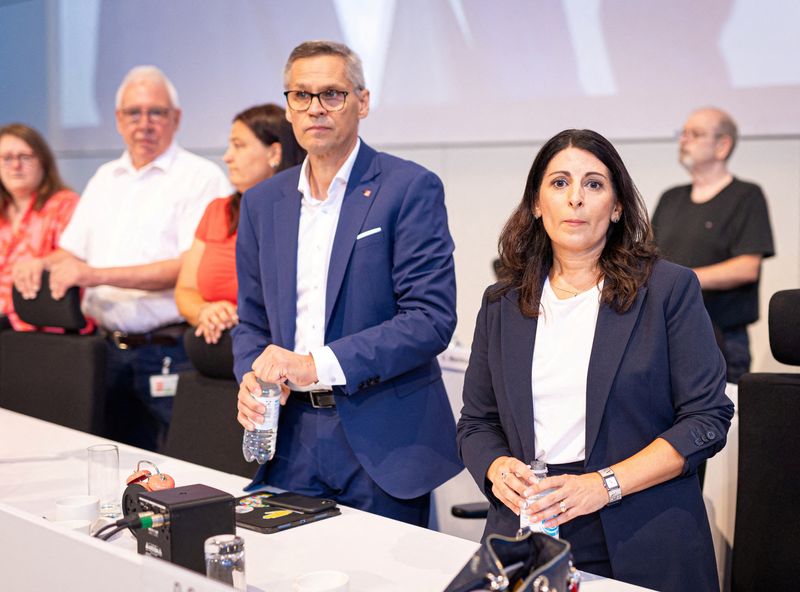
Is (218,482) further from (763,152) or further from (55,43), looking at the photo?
(55,43)

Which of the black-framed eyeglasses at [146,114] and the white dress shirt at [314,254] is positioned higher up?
the black-framed eyeglasses at [146,114]

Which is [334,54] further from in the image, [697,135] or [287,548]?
[697,135]

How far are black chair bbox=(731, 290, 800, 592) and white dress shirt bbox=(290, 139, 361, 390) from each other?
981mm

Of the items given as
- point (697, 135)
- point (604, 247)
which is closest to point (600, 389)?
point (604, 247)

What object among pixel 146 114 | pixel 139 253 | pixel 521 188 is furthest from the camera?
pixel 521 188

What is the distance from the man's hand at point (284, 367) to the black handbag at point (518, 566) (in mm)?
883

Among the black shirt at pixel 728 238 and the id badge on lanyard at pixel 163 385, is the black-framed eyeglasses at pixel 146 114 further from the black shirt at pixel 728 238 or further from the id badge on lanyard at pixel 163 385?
the black shirt at pixel 728 238

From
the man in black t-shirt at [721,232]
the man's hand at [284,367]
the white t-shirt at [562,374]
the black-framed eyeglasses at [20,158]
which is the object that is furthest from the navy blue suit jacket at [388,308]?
the black-framed eyeglasses at [20,158]

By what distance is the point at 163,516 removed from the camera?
167 cm

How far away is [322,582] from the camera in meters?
1.67

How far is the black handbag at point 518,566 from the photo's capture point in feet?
4.39

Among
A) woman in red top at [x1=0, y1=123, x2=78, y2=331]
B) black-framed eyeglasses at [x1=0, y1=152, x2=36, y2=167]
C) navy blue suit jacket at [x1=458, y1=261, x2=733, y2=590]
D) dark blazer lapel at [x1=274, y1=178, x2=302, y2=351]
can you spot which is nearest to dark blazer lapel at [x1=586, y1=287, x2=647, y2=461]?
navy blue suit jacket at [x1=458, y1=261, x2=733, y2=590]

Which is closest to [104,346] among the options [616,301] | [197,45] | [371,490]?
[371,490]

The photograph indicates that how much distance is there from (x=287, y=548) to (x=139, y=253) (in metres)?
2.22
